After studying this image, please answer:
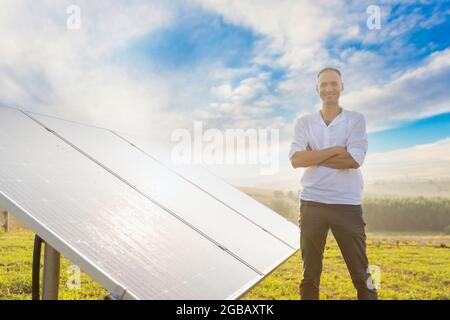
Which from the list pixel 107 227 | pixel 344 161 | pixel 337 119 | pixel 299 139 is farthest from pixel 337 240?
pixel 107 227

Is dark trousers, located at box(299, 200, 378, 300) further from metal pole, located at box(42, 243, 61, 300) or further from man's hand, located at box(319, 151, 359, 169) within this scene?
metal pole, located at box(42, 243, 61, 300)

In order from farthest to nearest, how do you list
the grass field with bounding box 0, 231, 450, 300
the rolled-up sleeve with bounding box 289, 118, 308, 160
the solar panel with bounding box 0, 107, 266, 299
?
1. the grass field with bounding box 0, 231, 450, 300
2. the rolled-up sleeve with bounding box 289, 118, 308, 160
3. the solar panel with bounding box 0, 107, 266, 299

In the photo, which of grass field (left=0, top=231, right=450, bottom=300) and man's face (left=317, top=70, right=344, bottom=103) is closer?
man's face (left=317, top=70, right=344, bottom=103)

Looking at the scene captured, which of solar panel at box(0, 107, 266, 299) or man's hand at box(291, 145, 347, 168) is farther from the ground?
man's hand at box(291, 145, 347, 168)

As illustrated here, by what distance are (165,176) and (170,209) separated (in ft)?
4.76

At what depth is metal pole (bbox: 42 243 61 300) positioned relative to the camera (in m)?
3.11

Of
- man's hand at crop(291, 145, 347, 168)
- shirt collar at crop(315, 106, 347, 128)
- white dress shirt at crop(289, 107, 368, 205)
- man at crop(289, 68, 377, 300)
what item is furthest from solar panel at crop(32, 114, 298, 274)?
shirt collar at crop(315, 106, 347, 128)

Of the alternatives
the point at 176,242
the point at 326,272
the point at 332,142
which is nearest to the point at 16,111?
the point at 176,242

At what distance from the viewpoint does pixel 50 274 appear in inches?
123

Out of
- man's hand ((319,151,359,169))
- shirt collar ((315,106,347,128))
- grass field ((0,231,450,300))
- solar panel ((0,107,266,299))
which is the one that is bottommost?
grass field ((0,231,450,300))

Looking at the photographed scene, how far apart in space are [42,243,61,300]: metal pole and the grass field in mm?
2725

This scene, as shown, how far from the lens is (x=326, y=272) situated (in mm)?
9281

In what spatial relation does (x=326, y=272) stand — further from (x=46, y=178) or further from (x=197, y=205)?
(x=46, y=178)

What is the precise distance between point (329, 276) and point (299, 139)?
5.32m
